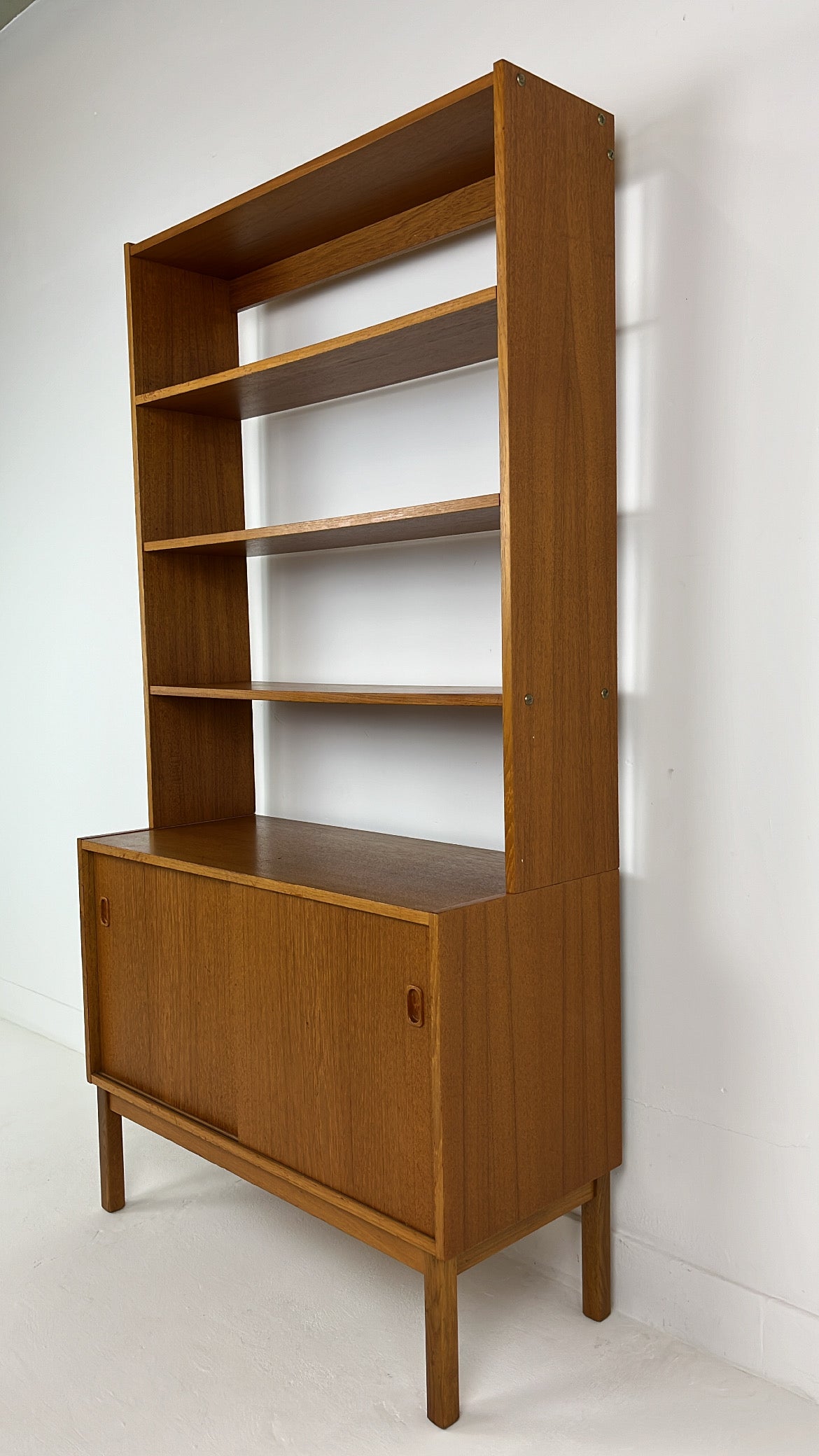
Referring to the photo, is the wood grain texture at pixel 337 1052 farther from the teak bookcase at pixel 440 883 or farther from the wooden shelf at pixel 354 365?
the wooden shelf at pixel 354 365

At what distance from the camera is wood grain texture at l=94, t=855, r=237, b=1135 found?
220cm

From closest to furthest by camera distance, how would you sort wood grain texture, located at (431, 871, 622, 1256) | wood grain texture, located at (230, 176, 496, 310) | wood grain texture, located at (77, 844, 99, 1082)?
wood grain texture, located at (431, 871, 622, 1256), wood grain texture, located at (230, 176, 496, 310), wood grain texture, located at (77, 844, 99, 1082)

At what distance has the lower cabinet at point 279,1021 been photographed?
181 cm

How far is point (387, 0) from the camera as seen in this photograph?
240cm

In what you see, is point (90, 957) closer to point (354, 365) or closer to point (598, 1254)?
point (598, 1254)

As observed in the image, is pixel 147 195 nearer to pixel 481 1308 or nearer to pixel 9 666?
pixel 9 666

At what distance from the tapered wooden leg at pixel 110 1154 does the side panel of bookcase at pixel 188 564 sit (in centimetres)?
66

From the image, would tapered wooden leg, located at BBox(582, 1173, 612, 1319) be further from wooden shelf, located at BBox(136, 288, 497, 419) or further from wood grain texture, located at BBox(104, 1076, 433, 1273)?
wooden shelf, located at BBox(136, 288, 497, 419)

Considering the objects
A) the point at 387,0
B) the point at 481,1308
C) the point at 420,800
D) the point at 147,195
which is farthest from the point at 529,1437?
the point at 147,195

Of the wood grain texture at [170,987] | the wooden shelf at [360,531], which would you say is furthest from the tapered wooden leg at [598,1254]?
the wooden shelf at [360,531]

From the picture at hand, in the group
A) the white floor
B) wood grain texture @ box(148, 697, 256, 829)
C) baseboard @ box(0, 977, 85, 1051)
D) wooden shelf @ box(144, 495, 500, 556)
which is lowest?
the white floor

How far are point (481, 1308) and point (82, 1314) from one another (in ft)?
2.49

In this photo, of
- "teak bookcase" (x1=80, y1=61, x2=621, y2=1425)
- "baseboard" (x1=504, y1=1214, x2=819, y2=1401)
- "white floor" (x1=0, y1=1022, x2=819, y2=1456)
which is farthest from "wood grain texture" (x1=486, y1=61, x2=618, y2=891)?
"white floor" (x1=0, y1=1022, x2=819, y2=1456)

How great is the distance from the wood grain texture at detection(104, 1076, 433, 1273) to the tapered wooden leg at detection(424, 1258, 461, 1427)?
0.04m
